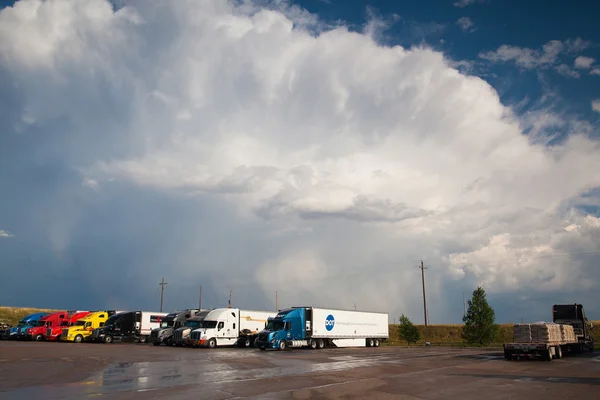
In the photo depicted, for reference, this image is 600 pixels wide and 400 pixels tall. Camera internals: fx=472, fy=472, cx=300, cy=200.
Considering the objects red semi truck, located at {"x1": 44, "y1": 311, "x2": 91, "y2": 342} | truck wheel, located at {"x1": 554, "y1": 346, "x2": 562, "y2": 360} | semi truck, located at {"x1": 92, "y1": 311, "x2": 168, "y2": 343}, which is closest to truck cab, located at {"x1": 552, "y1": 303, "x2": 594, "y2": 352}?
truck wheel, located at {"x1": 554, "y1": 346, "x2": 562, "y2": 360}

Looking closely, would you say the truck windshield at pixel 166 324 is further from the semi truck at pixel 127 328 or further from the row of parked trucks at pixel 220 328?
the semi truck at pixel 127 328

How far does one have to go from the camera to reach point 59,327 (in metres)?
49.1

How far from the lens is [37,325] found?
4916 cm

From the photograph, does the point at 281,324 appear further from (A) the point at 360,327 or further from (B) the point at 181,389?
(B) the point at 181,389

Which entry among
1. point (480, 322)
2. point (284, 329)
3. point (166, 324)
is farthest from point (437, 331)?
point (166, 324)

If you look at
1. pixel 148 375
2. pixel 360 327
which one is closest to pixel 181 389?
pixel 148 375

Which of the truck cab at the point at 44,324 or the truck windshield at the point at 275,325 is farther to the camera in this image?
the truck cab at the point at 44,324

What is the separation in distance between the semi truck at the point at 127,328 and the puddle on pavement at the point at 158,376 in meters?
25.5

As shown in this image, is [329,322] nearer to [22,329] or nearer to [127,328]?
[127,328]

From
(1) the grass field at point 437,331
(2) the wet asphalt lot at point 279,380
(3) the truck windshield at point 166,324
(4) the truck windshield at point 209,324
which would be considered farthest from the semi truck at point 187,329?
(1) the grass field at point 437,331

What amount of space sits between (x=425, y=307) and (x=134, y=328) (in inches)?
1737

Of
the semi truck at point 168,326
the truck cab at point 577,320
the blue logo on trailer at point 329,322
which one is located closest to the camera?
the truck cab at point 577,320

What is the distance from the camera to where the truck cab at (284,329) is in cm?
3991

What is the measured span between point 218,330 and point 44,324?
20221mm
